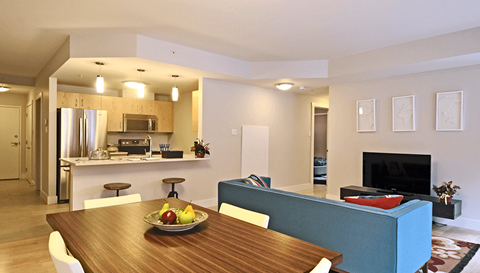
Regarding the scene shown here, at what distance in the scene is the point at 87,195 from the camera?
4211mm

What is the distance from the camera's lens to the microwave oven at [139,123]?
265 inches

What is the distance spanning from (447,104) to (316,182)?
13.7 ft

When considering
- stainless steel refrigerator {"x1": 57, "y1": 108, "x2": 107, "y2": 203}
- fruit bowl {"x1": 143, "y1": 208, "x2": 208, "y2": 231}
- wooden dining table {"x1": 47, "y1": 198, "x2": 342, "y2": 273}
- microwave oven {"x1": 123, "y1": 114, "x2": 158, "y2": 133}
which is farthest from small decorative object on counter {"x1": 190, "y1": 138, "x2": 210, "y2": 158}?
fruit bowl {"x1": 143, "y1": 208, "x2": 208, "y2": 231}

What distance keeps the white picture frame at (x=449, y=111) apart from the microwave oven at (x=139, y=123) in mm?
5714

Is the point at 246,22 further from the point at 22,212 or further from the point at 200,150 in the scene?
the point at 22,212

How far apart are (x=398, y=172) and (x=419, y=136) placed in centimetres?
66

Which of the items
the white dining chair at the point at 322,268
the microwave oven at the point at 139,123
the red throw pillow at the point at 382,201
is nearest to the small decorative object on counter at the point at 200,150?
the microwave oven at the point at 139,123

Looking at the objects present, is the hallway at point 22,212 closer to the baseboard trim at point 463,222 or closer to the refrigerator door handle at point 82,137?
the refrigerator door handle at point 82,137

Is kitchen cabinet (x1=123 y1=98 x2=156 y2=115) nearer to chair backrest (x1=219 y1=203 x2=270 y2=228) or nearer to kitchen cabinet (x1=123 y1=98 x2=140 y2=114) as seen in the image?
kitchen cabinet (x1=123 y1=98 x2=140 y2=114)

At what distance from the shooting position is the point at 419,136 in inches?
185

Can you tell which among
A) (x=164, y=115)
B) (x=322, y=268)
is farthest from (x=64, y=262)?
(x=164, y=115)

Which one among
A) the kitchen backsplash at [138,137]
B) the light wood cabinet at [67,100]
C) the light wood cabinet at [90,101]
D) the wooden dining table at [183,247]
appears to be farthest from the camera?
the kitchen backsplash at [138,137]

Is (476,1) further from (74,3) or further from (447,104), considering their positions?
(74,3)

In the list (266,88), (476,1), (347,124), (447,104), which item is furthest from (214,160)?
(476,1)
